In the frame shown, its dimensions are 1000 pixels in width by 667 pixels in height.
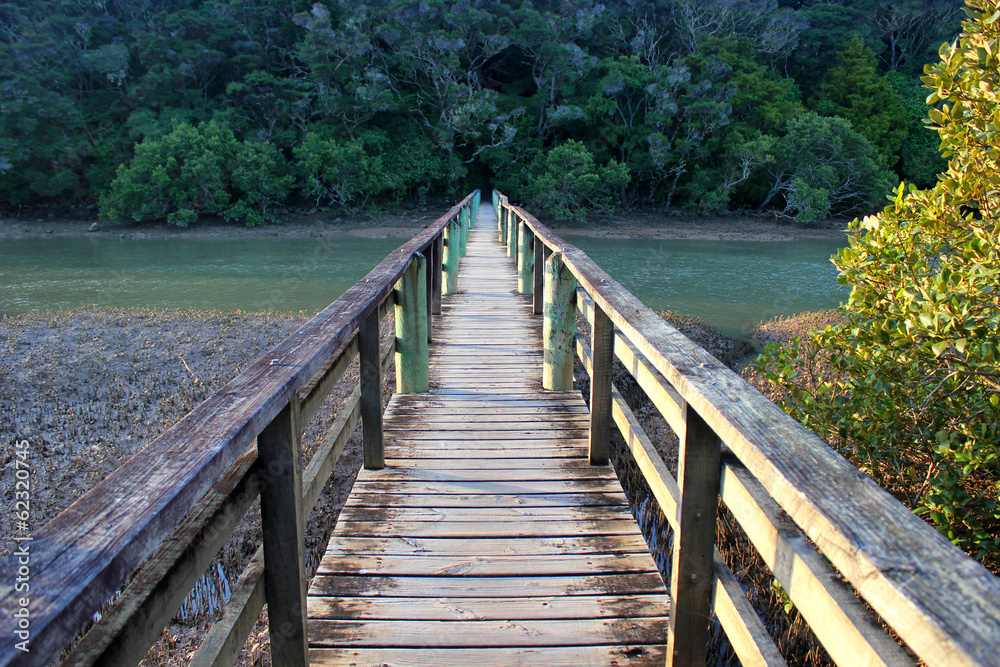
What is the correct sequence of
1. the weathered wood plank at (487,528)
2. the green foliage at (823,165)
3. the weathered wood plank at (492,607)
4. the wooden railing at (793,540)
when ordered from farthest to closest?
1. the green foliage at (823,165)
2. the weathered wood plank at (487,528)
3. the weathered wood plank at (492,607)
4. the wooden railing at (793,540)

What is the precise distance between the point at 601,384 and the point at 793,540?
1811 millimetres

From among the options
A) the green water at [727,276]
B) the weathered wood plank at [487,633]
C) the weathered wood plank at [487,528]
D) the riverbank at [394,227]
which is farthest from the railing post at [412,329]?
the riverbank at [394,227]

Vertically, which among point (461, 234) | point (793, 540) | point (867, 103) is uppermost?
point (867, 103)

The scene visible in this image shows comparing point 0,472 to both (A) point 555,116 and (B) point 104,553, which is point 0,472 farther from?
(A) point 555,116

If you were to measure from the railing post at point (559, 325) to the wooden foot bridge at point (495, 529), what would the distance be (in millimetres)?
17

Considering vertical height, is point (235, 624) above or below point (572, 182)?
below

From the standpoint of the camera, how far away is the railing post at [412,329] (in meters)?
3.70

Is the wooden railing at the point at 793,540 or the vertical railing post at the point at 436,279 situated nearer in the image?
the wooden railing at the point at 793,540

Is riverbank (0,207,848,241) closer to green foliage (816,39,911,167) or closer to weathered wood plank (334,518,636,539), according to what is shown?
green foliage (816,39,911,167)

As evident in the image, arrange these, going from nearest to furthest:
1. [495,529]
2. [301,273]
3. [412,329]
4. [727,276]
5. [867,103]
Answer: [495,529], [412,329], [301,273], [727,276], [867,103]

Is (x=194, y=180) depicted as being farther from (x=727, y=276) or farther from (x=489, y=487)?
(x=489, y=487)

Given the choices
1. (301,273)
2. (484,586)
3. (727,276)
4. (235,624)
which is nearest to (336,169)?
(301,273)

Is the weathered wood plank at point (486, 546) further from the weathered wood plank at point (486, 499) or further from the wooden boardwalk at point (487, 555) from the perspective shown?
the weathered wood plank at point (486, 499)

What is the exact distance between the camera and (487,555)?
2.41 m
